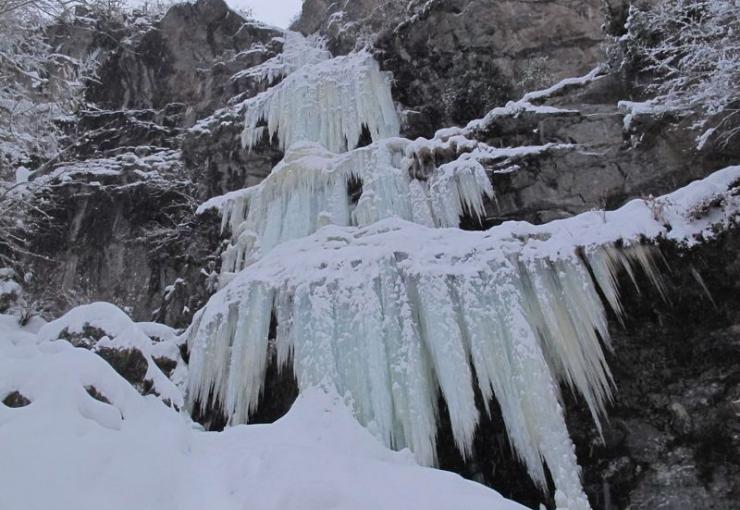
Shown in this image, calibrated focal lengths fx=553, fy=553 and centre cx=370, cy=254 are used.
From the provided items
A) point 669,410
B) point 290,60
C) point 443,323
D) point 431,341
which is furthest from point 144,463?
point 290,60

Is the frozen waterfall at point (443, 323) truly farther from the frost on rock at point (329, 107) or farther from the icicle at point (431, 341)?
the frost on rock at point (329, 107)

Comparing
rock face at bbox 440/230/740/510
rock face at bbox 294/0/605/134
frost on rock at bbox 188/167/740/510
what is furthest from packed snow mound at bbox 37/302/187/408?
rock face at bbox 294/0/605/134

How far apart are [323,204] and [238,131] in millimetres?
4384

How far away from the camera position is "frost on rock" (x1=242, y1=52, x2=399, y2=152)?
11070 mm

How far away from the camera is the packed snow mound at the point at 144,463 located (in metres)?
2.85

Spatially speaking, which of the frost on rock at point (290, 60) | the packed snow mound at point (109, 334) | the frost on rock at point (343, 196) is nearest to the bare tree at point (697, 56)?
the frost on rock at point (343, 196)

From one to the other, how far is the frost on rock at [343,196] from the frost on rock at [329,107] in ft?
4.04

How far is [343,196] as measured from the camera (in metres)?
9.32

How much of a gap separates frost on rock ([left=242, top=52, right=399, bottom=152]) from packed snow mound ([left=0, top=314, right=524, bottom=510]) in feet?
25.1

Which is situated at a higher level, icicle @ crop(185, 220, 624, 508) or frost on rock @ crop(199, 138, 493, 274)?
frost on rock @ crop(199, 138, 493, 274)

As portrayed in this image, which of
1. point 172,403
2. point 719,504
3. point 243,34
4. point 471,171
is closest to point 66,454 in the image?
point 172,403

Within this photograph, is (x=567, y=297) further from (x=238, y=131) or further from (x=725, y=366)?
(x=238, y=131)

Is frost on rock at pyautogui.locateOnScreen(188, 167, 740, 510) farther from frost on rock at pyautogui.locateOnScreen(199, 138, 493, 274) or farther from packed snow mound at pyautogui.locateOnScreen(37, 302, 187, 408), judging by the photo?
frost on rock at pyautogui.locateOnScreen(199, 138, 493, 274)

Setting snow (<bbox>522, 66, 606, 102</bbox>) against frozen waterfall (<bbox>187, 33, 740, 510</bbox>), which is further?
snow (<bbox>522, 66, 606, 102</bbox>)
